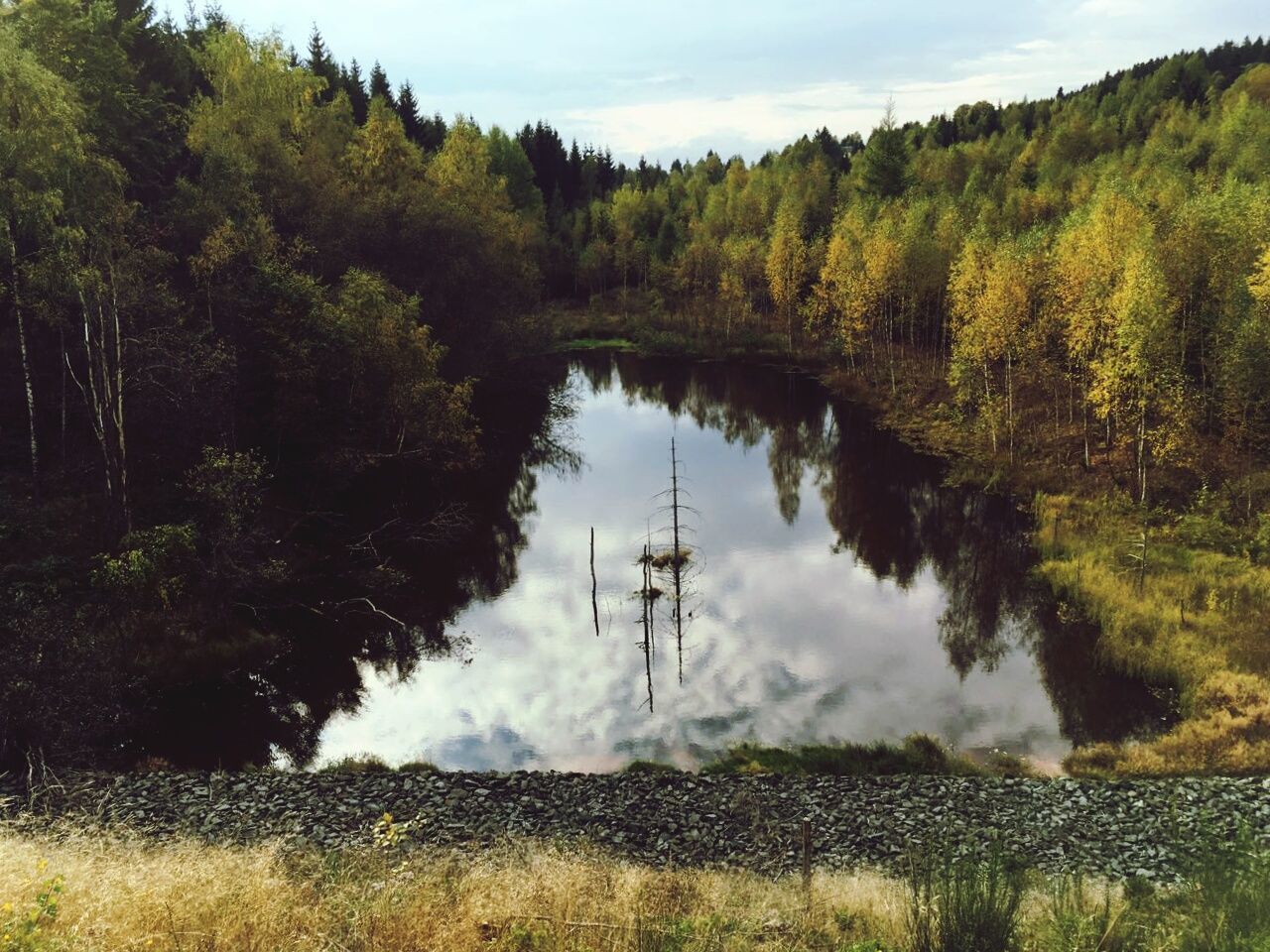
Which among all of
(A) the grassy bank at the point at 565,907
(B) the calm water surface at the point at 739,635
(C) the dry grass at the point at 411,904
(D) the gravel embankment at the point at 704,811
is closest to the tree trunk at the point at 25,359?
(B) the calm water surface at the point at 739,635

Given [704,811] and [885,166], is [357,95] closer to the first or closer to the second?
[885,166]

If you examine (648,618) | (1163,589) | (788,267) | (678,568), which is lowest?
(648,618)

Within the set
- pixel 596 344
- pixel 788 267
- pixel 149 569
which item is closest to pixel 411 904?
pixel 149 569

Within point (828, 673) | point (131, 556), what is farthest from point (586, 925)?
point (131, 556)

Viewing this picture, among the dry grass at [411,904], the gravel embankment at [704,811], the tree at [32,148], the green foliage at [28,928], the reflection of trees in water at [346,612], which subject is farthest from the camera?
the tree at [32,148]

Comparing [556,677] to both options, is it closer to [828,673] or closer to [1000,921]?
[828,673]

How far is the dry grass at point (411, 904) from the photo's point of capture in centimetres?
845

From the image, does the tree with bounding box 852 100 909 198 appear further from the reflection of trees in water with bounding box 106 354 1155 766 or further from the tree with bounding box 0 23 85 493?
the tree with bounding box 0 23 85 493

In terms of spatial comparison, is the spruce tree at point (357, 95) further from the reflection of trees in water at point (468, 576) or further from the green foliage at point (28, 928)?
the green foliage at point (28, 928)

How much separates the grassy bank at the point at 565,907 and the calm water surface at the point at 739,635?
330 inches

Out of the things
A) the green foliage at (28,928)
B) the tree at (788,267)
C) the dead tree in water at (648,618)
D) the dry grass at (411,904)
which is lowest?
the dead tree in water at (648,618)

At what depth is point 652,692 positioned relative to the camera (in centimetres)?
2427

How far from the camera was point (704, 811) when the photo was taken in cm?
1739

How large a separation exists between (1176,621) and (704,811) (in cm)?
1772
